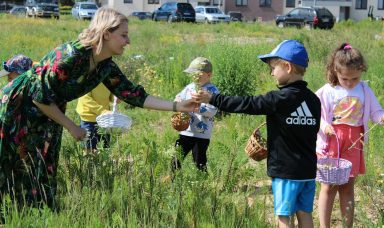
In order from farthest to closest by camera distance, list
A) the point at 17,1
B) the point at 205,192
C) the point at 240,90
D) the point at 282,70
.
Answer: the point at 17,1, the point at 240,90, the point at 205,192, the point at 282,70

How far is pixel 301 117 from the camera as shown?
11.1ft

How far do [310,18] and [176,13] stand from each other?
8240 millimetres

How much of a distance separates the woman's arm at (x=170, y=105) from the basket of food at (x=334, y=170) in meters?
0.91

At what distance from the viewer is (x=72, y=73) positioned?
3.54m

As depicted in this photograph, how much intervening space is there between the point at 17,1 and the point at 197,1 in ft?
63.8

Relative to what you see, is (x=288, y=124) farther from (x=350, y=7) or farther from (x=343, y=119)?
(x=350, y=7)

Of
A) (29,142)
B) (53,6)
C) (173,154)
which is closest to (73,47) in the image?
(29,142)

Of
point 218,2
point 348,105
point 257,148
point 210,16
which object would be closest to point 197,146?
point 257,148

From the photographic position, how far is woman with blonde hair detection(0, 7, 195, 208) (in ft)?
11.5

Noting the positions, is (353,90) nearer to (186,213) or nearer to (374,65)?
(186,213)

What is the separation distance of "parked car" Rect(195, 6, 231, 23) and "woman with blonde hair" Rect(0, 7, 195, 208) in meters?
36.7

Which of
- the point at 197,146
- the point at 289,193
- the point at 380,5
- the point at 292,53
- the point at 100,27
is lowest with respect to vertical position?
the point at 197,146

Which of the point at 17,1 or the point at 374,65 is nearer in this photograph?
the point at 374,65

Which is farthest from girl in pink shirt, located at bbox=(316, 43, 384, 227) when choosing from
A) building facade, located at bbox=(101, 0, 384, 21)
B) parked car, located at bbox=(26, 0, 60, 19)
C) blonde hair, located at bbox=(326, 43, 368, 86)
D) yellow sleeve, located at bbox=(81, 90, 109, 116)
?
building facade, located at bbox=(101, 0, 384, 21)
